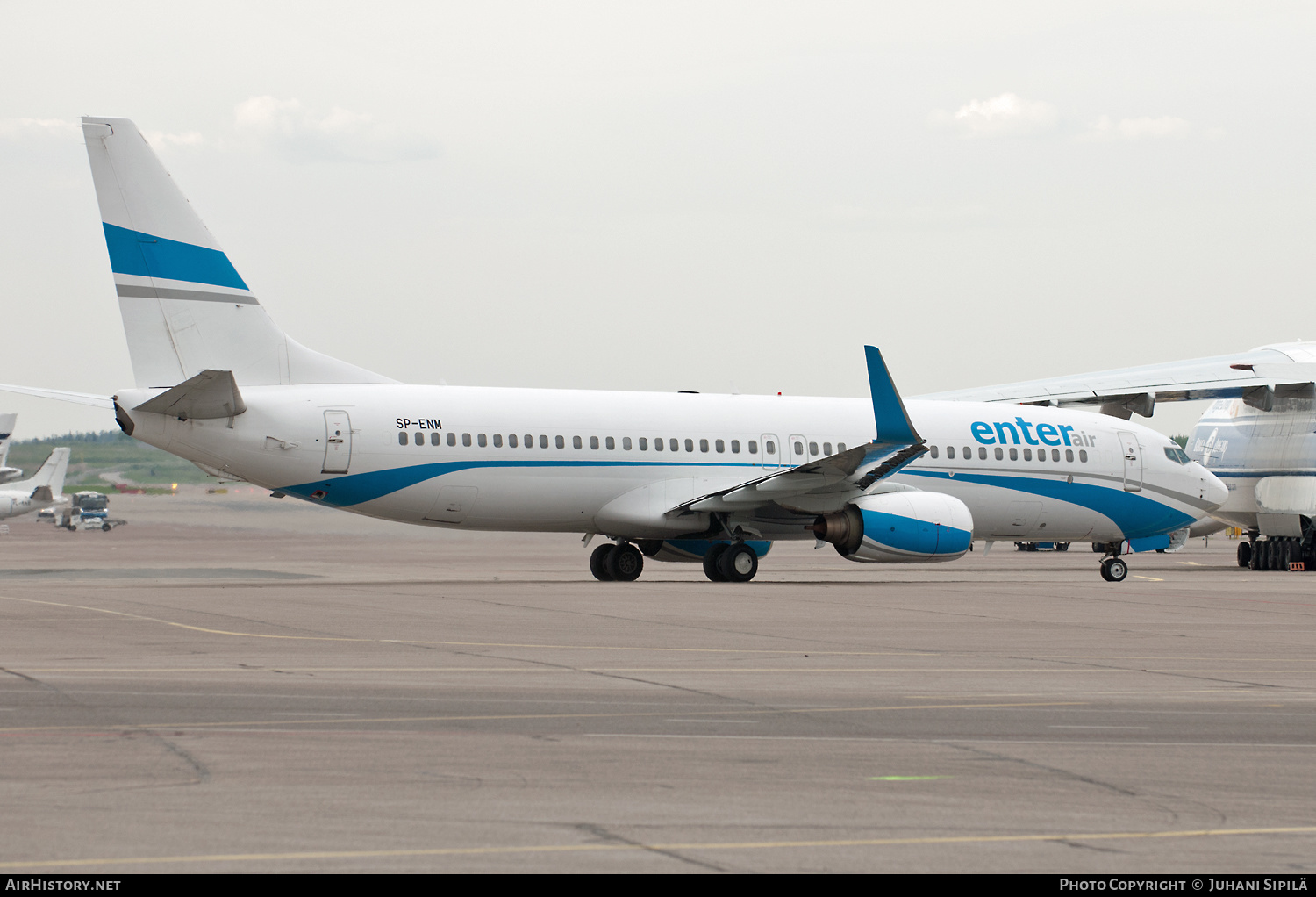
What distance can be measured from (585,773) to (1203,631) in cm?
1216

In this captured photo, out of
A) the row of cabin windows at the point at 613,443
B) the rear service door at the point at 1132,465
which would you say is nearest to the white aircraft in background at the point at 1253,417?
the rear service door at the point at 1132,465

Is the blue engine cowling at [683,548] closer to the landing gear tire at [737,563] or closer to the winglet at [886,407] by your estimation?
the landing gear tire at [737,563]

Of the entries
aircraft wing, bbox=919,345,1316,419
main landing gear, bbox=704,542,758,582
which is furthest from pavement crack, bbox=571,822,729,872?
aircraft wing, bbox=919,345,1316,419

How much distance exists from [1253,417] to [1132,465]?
403 inches

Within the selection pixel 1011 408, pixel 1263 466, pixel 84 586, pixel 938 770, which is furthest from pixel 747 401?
pixel 938 770

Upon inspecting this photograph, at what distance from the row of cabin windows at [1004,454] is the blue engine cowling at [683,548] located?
154 inches

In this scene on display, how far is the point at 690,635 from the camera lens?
16422mm

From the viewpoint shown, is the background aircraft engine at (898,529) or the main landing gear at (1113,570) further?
the main landing gear at (1113,570)

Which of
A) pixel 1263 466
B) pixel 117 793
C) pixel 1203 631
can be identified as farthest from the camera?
pixel 1263 466

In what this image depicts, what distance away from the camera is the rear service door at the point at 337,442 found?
24.9 m

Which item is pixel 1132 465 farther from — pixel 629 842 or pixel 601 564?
pixel 629 842

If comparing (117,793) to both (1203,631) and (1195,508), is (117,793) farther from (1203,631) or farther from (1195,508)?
(1195,508)

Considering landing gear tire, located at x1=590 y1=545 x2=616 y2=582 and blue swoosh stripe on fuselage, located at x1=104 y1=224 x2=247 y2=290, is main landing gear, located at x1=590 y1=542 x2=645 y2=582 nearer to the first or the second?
landing gear tire, located at x1=590 y1=545 x2=616 y2=582

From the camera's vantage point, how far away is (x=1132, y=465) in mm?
31672
